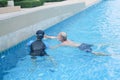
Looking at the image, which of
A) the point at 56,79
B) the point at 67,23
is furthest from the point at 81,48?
the point at 67,23

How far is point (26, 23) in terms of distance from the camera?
10.2 meters

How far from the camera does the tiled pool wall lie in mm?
8602

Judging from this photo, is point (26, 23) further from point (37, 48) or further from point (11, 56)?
point (37, 48)

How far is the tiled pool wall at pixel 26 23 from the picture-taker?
8602 millimetres

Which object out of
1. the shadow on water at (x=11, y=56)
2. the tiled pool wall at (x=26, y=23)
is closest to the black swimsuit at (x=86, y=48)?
the shadow on water at (x=11, y=56)

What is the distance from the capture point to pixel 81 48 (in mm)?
8227

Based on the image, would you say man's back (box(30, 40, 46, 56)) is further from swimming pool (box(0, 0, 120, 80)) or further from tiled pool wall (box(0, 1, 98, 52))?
tiled pool wall (box(0, 1, 98, 52))

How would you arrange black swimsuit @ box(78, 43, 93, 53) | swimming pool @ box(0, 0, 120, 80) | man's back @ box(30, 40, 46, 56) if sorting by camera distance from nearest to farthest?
swimming pool @ box(0, 0, 120, 80), man's back @ box(30, 40, 46, 56), black swimsuit @ box(78, 43, 93, 53)

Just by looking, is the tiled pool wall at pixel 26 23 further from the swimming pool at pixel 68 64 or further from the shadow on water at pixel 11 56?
the swimming pool at pixel 68 64

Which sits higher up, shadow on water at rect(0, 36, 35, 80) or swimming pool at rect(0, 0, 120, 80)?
swimming pool at rect(0, 0, 120, 80)

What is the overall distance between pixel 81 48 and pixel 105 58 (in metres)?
0.74

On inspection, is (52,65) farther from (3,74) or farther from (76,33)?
(76,33)

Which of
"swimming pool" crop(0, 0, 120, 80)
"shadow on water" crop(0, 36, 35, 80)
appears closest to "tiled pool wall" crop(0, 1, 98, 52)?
"shadow on water" crop(0, 36, 35, 80)

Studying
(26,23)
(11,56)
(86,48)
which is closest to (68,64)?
(86,48)
